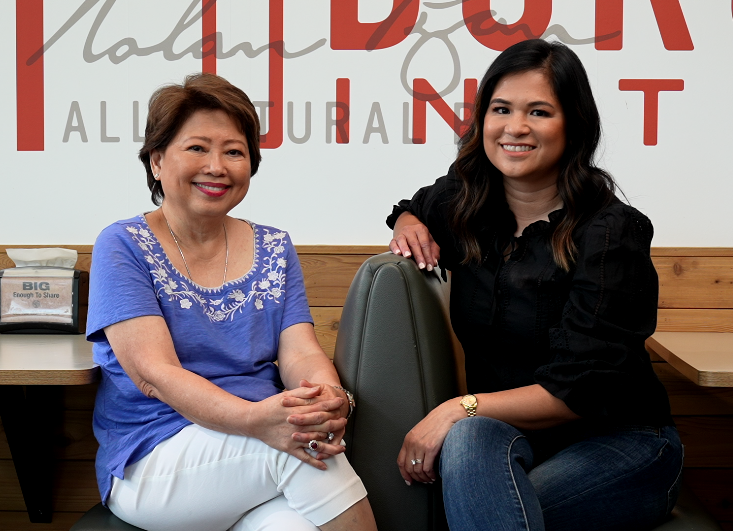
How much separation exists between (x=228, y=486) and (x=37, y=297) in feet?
3.66

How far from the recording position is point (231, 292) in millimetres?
1571

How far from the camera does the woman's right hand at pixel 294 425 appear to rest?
4.31 feet

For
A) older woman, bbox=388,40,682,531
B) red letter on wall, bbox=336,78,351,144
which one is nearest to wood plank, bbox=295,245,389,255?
red letter on wall, bbox=336,78,351,144

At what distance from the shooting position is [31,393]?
2242mm

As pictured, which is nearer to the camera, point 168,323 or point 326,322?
point 168,323

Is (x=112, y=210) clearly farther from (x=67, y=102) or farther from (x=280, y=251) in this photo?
(x=280, y=251)

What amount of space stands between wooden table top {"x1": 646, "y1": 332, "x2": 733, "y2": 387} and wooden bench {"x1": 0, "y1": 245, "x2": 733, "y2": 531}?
108 millimetres

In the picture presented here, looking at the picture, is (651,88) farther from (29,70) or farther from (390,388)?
(29,70)

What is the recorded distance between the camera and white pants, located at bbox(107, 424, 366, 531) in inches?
52.2

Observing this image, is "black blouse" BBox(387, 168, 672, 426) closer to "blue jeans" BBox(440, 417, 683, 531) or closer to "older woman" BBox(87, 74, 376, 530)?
"blue jeans" BBox(440, 417, 683, 531)

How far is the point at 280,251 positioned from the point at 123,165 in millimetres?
913

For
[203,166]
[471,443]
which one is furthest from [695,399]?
[203,166]

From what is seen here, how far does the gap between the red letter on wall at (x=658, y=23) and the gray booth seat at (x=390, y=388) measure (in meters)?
1.25

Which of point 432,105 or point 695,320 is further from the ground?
point 432,105
